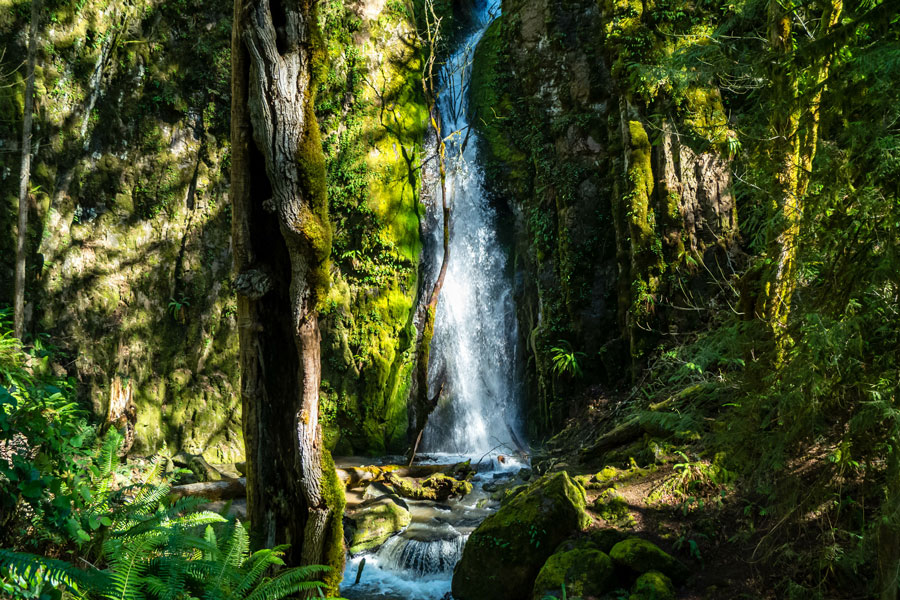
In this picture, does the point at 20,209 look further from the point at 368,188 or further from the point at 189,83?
the point at 368,188

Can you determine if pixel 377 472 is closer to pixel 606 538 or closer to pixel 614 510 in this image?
pixel 614 510

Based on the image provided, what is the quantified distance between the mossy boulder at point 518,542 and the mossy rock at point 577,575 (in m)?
0.39

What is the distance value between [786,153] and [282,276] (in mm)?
4116

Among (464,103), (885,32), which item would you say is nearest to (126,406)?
(885,32)

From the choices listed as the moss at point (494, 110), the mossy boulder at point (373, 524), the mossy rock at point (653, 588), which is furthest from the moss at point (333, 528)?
the moss at point (494, 110)

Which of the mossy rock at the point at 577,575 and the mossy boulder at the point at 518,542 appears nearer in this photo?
the mossy rock at the point at 577,575

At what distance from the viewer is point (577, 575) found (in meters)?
5.08

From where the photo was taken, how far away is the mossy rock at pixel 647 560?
4.99m

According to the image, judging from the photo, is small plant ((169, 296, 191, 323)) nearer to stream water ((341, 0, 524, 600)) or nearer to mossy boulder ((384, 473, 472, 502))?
stream water ((341, 0, 524, 600))

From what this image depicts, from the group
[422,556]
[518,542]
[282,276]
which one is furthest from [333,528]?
[422,556]

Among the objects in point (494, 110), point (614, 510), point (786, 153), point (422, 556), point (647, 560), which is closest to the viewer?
point (786, 153)

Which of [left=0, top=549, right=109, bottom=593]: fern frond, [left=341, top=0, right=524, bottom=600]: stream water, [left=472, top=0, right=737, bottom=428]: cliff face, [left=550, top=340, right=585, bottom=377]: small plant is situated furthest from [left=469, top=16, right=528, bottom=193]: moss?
[left=0, top=549, right=109, bottom=593]: fern frond

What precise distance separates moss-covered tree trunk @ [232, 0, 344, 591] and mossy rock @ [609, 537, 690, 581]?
9.27 feet

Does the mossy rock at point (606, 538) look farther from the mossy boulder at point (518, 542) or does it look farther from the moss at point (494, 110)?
the moss at point (494, 110)
